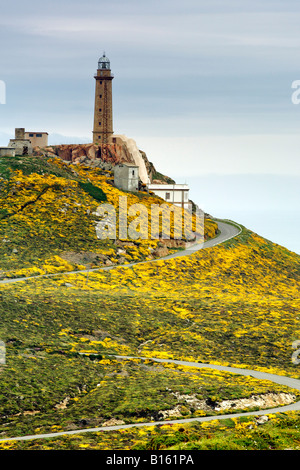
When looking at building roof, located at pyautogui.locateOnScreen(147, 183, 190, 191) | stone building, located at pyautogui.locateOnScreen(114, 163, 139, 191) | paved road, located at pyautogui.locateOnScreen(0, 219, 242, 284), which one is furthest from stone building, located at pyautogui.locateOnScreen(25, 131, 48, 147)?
paved road, located at pyautogui.locateOnScreen(0, 219, 242, 284)

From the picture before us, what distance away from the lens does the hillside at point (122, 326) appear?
45031 millimetres

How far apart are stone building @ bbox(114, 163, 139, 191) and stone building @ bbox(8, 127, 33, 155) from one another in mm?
19762

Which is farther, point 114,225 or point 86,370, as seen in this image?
point 114,225

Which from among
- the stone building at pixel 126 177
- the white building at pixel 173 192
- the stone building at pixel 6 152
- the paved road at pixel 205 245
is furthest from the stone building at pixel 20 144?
the paved road at pixel 205 245

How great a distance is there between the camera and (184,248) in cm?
11712

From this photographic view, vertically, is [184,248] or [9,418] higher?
[184,248]

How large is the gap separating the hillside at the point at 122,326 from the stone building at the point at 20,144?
5.88 meters

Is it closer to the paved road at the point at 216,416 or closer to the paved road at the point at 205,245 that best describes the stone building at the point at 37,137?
the paved road at the point at 205,245

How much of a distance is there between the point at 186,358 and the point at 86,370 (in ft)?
42.6

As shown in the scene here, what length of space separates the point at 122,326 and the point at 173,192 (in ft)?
230

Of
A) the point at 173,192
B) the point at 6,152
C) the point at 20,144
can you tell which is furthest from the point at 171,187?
the point at 6,152

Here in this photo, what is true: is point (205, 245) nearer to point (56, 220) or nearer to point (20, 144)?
point (56, 220)

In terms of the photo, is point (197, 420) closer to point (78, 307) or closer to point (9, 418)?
point (9, 418)
